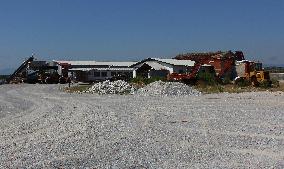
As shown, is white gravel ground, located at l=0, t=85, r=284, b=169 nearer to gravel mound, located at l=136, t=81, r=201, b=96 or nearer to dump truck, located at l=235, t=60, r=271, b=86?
gravel mound, located at l=136, t=81, r=201, b=96

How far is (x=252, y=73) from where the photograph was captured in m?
45.3

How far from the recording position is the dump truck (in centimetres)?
4367

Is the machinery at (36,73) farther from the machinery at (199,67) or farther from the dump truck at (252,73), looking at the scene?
the dump truck at (252,73)

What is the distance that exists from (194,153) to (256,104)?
49.4ft

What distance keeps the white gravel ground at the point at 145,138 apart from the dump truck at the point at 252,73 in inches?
748

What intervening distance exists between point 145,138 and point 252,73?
31745mm

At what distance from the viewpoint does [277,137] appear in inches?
593

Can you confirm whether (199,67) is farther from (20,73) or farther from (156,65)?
(20,73)

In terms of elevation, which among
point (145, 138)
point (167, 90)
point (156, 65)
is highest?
point (156, 65)

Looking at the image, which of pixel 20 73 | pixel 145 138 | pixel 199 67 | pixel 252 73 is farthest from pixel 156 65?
pixel 145 138

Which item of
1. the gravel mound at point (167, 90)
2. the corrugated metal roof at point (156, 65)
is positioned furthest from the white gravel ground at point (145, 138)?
the corrugated metal roof at point (156, 65)

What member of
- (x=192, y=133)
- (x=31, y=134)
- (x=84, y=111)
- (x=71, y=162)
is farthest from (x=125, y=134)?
(x=84, y=111)

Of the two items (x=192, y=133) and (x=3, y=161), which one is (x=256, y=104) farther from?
(x=3, y=161)

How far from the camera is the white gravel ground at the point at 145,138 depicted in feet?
38.8
